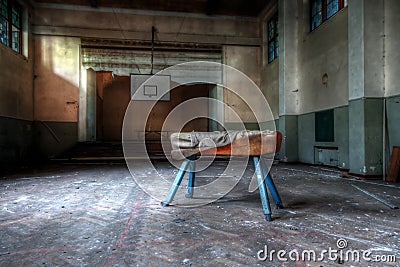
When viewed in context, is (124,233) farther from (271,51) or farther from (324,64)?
(271,51)

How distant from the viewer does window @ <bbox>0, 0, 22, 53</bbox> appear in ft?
23.5

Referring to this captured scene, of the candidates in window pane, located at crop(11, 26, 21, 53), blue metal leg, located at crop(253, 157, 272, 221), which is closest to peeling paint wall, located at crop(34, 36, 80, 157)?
window pane, located at crop(11, 26, 21, 53)

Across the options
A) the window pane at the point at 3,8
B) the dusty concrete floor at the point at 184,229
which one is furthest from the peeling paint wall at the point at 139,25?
the dusty concrete floor at the point at 184,229

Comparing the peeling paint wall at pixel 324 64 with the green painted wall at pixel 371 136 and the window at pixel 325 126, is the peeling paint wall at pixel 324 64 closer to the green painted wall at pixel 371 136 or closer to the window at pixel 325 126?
the window at pixel 325 126

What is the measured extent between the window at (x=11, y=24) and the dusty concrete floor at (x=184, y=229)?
601cm

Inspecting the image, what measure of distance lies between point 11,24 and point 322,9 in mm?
8528

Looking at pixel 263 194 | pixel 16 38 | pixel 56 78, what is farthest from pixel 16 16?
pixel 263 194

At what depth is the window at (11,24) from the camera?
23.5 feet

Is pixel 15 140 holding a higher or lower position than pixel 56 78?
lower

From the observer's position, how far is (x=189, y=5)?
895cm

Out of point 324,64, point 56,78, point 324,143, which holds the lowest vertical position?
point 324,143

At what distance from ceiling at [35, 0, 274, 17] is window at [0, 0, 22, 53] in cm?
91

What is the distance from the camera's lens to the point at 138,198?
306 cm

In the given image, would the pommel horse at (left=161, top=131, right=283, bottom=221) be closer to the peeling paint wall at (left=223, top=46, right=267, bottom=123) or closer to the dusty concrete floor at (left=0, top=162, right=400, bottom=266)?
the dusty concrete floor at (left=0, top=162, right=400, bottom=266)
